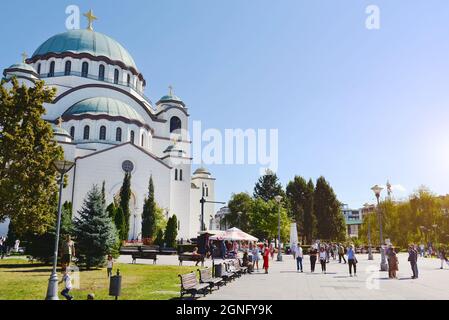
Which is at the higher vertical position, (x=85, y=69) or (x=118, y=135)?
(x=85, y=69)

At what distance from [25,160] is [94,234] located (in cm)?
511

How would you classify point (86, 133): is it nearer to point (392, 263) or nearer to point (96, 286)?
point (96, 286)

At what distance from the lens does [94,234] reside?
19.6 metres

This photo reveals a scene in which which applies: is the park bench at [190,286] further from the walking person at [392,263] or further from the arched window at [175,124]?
the arched window at [175,124]

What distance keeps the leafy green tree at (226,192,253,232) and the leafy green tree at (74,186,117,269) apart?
55546mm

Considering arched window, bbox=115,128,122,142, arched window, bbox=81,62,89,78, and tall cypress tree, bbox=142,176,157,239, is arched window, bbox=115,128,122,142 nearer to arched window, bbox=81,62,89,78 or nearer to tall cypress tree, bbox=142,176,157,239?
tall cypress tree, bbox=142,176,157,239

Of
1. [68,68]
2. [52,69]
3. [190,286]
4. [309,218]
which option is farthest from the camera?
[309,218]

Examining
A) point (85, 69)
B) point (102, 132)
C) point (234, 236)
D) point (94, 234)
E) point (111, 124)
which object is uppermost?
point (85, 69)

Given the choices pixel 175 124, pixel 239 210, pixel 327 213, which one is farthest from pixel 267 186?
pixel 175 124

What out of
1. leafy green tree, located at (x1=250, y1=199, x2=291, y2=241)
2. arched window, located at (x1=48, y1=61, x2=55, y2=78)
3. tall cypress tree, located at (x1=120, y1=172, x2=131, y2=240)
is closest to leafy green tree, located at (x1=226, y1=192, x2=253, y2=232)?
leafy green tree, located at (x1=250, y1=199, x2=291, y2=241)

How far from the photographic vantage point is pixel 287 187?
70.6 m
